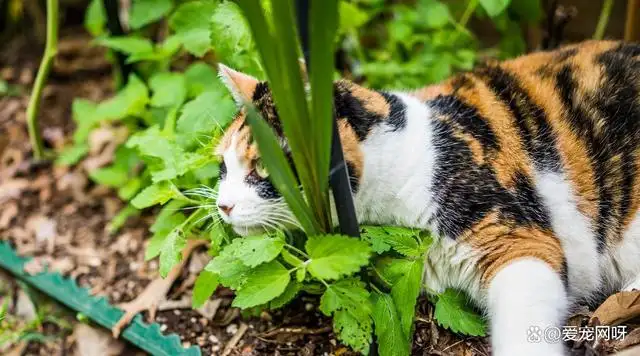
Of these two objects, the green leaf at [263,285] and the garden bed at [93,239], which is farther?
the garden bed at [93,239]

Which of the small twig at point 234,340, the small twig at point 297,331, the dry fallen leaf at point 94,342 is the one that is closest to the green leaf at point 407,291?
the small twig at point 297,331

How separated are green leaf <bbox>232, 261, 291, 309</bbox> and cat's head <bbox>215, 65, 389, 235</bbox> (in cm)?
12

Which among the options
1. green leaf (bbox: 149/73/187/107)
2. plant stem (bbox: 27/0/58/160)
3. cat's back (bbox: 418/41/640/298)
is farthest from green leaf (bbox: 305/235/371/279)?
plant stem (bbox: 27/0/58/160)

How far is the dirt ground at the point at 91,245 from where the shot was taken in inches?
82.3

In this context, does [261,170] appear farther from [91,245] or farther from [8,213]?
[8,213]

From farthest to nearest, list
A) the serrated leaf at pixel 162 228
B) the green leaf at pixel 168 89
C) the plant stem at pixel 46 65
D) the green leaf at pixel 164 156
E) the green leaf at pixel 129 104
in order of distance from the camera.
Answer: the plant stem at pixel 46 65
the green leaf at pixel 129 104
the green leaf at pixel 168 89
the serrated leaf at pixel 162 228
the green leaf at pixel 164 156

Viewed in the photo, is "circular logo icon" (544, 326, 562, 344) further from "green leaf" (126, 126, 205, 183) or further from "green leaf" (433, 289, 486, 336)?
"green leaf" (126, 126, 205, 183)

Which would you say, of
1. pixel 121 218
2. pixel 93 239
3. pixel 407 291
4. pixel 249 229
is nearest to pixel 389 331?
pixel 407 291

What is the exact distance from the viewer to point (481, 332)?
74.0 inches

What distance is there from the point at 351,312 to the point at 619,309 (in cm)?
71

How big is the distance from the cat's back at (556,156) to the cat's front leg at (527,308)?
0.14m

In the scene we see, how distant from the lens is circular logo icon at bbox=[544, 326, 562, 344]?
1731 mm

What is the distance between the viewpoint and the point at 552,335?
1744 millimetres

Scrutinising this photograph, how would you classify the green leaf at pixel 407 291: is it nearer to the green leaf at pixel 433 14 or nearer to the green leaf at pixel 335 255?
the green leaf at pixel 335 255
